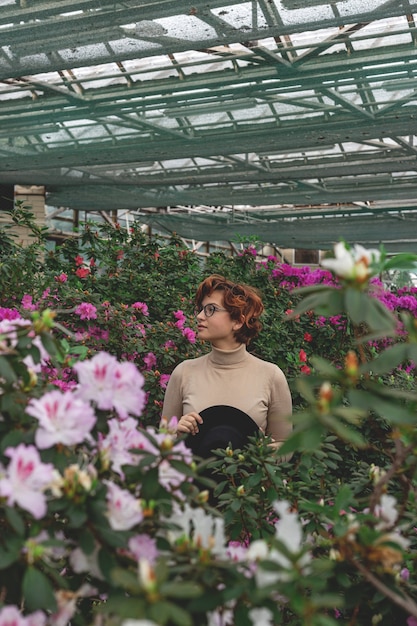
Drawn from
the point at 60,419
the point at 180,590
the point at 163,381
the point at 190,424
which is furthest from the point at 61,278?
the point at 180,590

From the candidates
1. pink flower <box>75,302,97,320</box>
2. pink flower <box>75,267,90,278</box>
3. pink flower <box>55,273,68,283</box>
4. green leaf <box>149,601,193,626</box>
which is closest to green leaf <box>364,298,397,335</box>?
green leaf <box>149,601,193,626</box>

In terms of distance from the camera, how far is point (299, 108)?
6.98 m

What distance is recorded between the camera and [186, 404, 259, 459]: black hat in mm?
2023

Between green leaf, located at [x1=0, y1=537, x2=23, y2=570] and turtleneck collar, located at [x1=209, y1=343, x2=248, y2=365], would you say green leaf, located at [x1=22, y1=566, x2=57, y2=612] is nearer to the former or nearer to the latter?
green leaf, located at [x1=0, y1=537, x2=23, y2=570]

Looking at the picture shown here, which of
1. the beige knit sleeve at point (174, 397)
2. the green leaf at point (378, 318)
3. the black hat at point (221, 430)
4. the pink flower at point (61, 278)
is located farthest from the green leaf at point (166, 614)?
the pink flower at point (61, 278)

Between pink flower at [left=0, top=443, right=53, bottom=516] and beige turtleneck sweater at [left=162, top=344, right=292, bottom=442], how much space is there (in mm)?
1475

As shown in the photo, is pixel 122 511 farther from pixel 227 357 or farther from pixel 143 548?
pixel 227 357

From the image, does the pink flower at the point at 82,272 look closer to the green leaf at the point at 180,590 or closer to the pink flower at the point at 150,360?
the pink flower at the point at 150,360

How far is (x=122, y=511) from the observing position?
0.82 metres

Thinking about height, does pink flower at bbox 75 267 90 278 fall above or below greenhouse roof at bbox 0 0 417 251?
below

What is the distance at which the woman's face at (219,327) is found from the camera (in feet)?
7.55

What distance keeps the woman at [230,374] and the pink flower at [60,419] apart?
4.65 feet

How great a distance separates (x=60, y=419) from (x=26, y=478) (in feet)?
0.27

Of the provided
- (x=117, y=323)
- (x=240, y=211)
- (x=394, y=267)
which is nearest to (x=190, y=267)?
(x=117, y=323)
